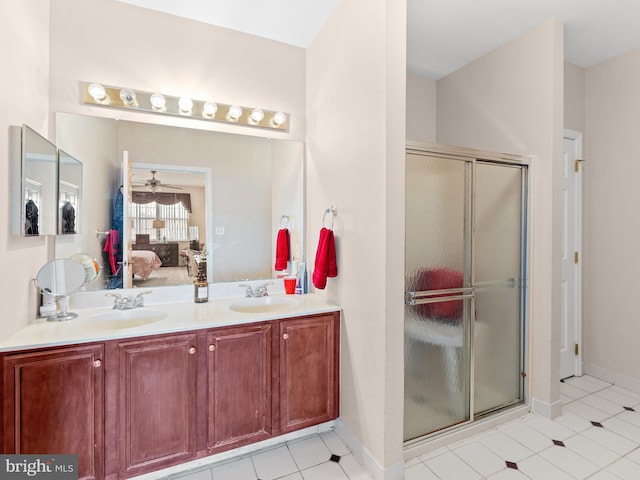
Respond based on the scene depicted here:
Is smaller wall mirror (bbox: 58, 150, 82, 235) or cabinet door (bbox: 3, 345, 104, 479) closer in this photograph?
cabinet door (bbox: 3, 345, 104, 479)

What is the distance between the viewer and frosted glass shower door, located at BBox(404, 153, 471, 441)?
1963mm

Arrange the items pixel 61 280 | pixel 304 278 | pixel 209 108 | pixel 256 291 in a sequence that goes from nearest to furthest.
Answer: pixel 61 280
pixel 209 108
pixel 256 291
pixel 304 278

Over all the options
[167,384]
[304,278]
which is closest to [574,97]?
[304,278]

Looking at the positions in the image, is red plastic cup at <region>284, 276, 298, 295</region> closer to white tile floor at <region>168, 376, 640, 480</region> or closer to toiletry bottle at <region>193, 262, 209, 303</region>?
toiletry bottle at <region>193, 262, 209, 303</region>

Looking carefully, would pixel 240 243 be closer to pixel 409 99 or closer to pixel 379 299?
pixel 379 299

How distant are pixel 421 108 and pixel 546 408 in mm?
2790

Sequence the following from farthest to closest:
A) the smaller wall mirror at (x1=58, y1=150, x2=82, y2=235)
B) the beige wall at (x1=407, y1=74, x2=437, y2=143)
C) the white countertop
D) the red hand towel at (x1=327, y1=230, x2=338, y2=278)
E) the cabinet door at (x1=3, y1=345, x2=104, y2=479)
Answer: the beige wall at (x1=407, y1=74, x2=437, y2=143) → the red hand towel at (x1=327, y1=230, x2=338, y2=278) → the smaller wall mirror at (x1=58, y1=150, x2=82, y2=235) → the white countertop → the cabinet door at (x1=3, y1=345, x2=104, y2=479)

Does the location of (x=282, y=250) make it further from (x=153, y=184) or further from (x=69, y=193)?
(x=69, y=193)

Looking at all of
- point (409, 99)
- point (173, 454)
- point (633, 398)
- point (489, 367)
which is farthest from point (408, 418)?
Answer: point (409, 99)

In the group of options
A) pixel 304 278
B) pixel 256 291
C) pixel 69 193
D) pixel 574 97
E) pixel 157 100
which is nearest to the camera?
pixel 69 193

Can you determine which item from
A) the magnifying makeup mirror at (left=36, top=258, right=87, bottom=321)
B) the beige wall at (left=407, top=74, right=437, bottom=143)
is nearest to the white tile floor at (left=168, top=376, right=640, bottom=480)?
the magnifying makeup mirror at (left=36, top=258, right=87, bottom=321)

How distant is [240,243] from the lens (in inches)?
95.3

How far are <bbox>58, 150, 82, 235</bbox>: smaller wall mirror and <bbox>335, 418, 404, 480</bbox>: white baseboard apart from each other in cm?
208

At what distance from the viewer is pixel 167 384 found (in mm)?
1648
